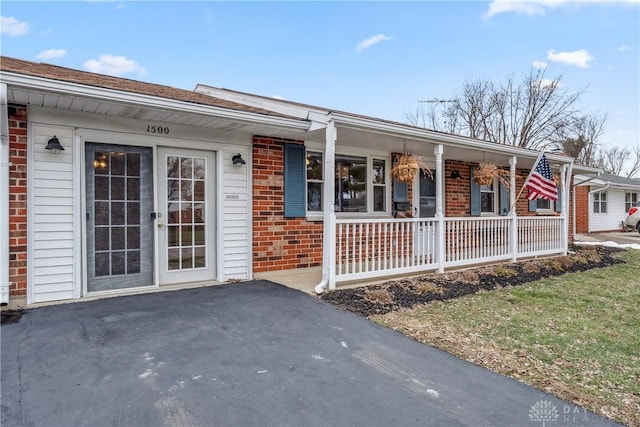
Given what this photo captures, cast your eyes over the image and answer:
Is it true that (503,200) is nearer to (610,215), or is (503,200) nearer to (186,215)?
(186,215)

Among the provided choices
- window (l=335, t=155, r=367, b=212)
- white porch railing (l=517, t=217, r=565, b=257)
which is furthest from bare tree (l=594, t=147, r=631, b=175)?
window (l=335, t=155, r=367, b=212)

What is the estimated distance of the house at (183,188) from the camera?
13.6 ft

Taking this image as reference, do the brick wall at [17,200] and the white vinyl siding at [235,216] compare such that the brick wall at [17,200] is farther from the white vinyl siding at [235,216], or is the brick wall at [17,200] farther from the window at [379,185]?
the window at [379,185]

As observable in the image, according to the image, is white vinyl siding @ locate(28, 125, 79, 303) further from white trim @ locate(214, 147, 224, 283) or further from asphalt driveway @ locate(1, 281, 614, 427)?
white trim @ locate(214, 147, 224, 283)

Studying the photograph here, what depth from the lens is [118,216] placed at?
4746 millimetres

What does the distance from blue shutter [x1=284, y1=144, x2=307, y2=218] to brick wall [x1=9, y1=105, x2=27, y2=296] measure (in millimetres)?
3251

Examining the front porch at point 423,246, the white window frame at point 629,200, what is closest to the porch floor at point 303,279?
the front porch at point 423,246

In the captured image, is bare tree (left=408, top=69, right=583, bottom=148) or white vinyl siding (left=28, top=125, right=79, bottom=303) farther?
bare tree (left=408, top=69, right=583, bottom=148)

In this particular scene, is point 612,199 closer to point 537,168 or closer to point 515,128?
point 515,128

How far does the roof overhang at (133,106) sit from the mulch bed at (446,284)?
7.87 feet

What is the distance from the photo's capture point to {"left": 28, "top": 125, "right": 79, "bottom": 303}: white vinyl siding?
421 centimetres

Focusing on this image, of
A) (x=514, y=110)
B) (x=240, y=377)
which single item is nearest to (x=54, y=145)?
(x=240, y=377)

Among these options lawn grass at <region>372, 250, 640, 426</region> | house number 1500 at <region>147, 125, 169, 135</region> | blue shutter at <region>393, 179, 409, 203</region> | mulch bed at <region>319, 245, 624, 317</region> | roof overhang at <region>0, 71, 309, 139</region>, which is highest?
roof overhang at <region>0, 71, 309, 139</region>

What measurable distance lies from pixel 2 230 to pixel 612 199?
21989 millimetres
